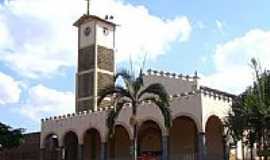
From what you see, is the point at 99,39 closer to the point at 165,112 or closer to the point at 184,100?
the point at 184,100

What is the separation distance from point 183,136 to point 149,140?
11.4 feet

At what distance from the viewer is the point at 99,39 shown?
48.4 meters

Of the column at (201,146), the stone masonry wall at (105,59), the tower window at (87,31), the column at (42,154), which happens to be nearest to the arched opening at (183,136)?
the column at (201,146)

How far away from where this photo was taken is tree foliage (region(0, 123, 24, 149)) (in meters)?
37.4

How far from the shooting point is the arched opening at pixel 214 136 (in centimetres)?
3388

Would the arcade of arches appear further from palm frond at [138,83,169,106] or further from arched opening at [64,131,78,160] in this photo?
palm frond at [138,83,169,106]

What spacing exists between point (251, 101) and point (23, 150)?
23.3 meters

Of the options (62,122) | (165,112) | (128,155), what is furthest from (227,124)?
(62,122)

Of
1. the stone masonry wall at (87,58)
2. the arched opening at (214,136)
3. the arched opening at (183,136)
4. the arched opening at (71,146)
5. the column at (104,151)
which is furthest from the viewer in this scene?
the stone masonry wall at (87,58)

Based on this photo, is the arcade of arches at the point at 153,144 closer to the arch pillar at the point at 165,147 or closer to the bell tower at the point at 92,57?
the arch pillar at the point at 165,147

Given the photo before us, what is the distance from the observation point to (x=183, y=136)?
117ft

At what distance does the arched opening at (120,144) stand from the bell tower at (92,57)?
6377 millimetres

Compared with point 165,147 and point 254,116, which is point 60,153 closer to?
point 165,147

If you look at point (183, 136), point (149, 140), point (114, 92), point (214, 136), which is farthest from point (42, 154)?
Result: point (114, 92)
